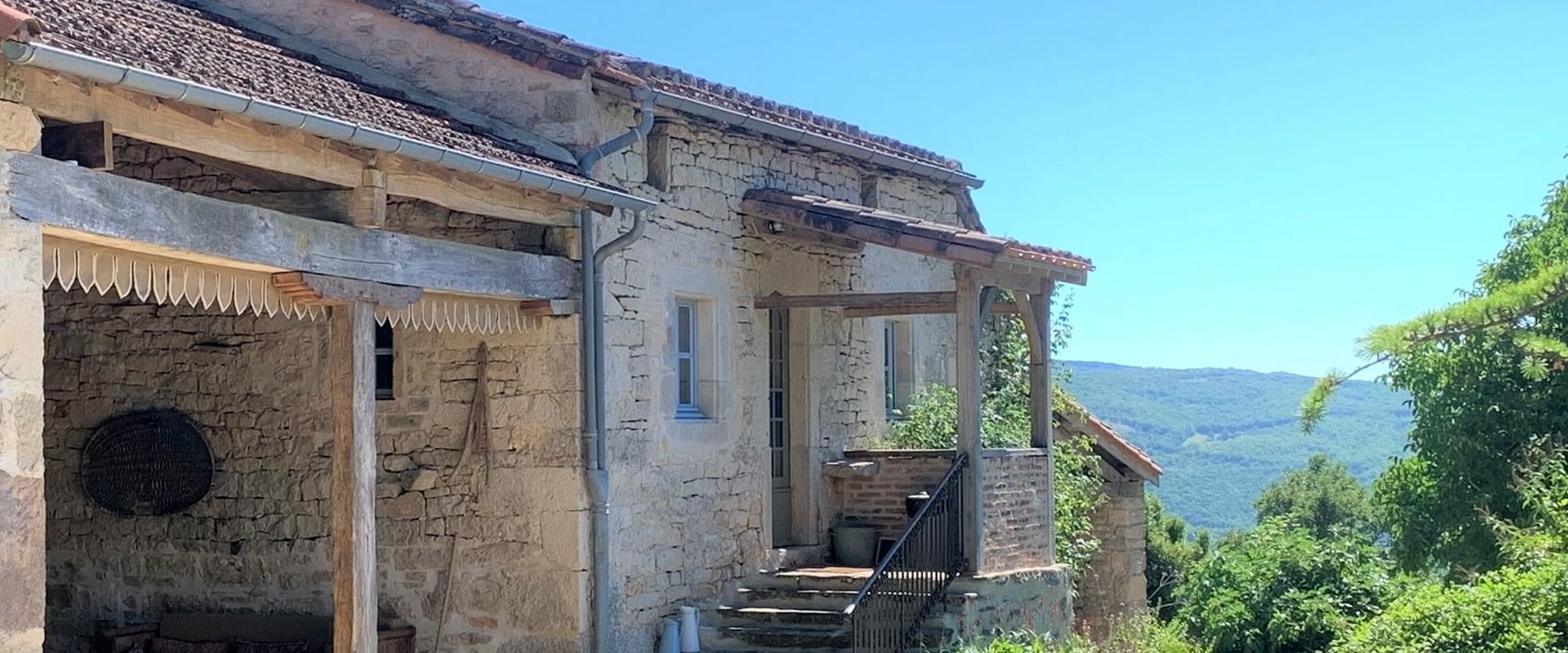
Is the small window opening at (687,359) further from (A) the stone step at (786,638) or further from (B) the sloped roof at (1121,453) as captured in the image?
(B) the sloped roof at (1121,453)

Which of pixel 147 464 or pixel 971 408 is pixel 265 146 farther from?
pixel 971 408

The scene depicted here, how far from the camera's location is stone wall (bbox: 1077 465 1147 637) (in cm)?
1867

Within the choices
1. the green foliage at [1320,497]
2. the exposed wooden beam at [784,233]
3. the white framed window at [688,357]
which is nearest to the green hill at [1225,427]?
the green foliage at [1320,497]

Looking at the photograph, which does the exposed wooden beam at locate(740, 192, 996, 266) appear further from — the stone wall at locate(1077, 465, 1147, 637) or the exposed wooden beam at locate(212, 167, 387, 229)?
the stone wall at locate(1077, 465, 1147, 637)

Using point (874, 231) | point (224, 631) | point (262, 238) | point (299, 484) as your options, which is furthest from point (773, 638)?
point (262, 238)

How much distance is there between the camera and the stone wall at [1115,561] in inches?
735

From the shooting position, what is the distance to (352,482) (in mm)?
A: 8562

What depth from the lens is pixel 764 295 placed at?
1298 cm

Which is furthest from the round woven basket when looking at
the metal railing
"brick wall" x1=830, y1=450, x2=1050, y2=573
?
"brick wall" x1=830, y1=450, x2=1050, y2=573

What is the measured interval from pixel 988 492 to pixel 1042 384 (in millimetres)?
1325

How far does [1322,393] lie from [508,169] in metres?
4.69

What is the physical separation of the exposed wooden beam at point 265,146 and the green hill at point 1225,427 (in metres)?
67.6

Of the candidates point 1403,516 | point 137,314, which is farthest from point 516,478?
point 1403,516

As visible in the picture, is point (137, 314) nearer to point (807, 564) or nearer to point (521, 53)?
point (521, 53)
